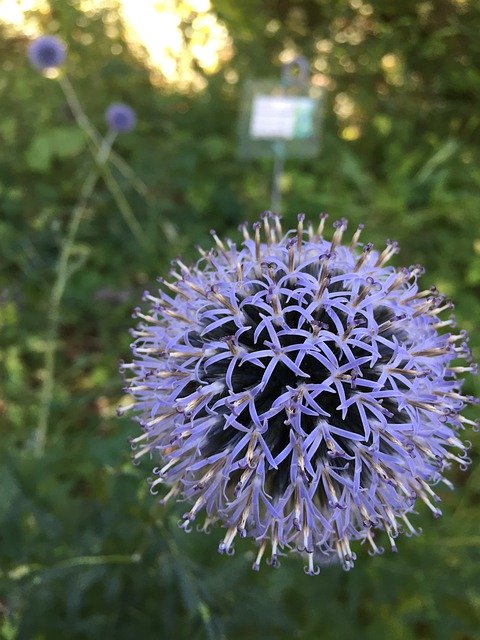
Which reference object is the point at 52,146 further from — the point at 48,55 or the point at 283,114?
the point at 283,114

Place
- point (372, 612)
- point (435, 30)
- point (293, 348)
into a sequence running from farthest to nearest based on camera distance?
1. point (435, 30)
2. point (372, 612)
3. point (293, 348)

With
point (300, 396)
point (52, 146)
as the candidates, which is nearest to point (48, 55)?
point (52, 146)

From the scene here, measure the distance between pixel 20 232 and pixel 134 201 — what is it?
0.61 meters

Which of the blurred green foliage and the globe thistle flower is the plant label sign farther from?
the globe thistle flower

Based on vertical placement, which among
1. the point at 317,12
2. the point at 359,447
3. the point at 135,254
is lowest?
the point at 359,447

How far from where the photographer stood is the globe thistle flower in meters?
0.99

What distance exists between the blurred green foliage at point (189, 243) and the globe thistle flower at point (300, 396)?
0.33 meters

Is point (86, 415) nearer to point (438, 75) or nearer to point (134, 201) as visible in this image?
point (134, 201)

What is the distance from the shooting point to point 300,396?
3.18 feet

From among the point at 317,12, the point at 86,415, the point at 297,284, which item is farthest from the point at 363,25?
the point at 297,284

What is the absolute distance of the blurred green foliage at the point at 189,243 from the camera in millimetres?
1483

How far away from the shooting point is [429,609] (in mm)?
1770

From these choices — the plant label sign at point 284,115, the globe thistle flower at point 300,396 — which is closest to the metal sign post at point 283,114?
the plant label sign at point 284,115

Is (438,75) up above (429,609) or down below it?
above
